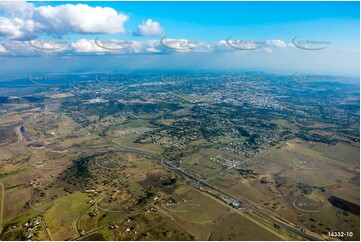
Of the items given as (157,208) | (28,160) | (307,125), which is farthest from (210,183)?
(307,125)

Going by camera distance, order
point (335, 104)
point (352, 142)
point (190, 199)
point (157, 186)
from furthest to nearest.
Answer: point (335, 104), point (352, 142), point (157, 186), point (190, 199)

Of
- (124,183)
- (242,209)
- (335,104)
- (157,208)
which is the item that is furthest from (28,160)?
A: (335,104)

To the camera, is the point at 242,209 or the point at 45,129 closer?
the point at 242,209

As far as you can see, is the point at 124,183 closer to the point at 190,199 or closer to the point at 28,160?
the point at 190,199

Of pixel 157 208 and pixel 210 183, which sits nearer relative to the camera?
pixel 157 208

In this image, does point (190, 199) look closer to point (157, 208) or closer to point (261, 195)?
point (157, 208)

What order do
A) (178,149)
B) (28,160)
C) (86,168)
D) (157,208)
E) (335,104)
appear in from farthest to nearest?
1. (335,104)
2. (178,149)
3. (28,160)
4. (86,168)
5. (157,208)

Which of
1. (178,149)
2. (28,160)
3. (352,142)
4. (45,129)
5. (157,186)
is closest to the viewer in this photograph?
(157,186)

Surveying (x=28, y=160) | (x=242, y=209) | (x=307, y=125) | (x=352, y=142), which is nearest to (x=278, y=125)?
(x=307, y=125)

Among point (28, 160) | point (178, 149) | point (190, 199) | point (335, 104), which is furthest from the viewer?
point (335, 104)
